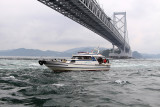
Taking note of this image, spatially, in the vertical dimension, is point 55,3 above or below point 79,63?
above

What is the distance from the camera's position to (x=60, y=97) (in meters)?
8.78

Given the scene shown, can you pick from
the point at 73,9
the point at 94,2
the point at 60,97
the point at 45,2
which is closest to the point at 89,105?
the point at 60,97

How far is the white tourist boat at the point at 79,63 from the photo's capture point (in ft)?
73.8

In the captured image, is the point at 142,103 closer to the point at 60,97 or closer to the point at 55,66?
the point at 60,97

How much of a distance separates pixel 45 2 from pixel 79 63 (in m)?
19.6

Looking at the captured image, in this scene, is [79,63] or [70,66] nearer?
[70,66]

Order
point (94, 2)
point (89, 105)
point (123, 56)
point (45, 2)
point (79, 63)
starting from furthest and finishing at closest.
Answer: point (123, 56) < point (94, 2) < point (45, 2) < point (79, 63) < point (89, 105)

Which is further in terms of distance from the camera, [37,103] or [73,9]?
[73,9]

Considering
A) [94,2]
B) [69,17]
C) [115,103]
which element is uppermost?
[94,2]

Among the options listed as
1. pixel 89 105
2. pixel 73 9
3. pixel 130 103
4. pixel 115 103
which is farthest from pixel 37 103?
pixel 73 9

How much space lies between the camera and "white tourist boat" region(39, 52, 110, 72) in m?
22.5

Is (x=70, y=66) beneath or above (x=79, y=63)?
beneath

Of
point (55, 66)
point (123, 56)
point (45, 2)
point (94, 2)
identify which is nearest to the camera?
point (55, 66)

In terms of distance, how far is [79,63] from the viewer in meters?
23.9
